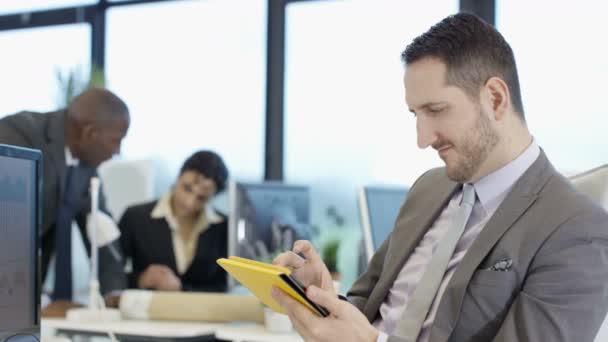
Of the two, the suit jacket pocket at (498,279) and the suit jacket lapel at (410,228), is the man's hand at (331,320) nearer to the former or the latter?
the suit jacket pocket at (498,279)

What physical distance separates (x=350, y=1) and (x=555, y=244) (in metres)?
3.76

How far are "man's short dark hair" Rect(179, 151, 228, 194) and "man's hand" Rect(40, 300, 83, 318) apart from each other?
113cm

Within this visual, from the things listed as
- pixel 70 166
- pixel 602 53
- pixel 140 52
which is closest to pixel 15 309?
pixel 70 166

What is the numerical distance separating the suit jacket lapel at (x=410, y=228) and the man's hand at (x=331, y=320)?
374mm

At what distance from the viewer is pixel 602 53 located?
4266mm

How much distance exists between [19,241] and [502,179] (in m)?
1.02

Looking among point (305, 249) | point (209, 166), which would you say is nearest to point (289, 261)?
point (305, 249)

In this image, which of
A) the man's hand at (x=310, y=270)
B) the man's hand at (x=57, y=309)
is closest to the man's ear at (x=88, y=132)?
the man's hand at (x=57, y=309)

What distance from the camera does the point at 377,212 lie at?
3.01m

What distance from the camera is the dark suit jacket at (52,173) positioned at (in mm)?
2887

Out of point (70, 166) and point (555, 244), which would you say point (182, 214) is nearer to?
point (70, 166)

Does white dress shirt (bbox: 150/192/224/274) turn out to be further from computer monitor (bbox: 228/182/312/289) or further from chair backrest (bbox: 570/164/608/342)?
chair backrest (bbox: 570/164/608/342)

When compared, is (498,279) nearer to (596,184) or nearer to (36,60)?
(596,184)

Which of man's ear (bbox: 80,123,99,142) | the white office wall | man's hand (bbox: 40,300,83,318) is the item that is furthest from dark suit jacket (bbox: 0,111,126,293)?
the white office wall
